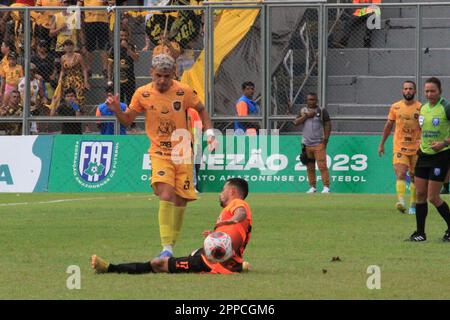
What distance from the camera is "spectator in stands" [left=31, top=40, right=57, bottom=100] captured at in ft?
103

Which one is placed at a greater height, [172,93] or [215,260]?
[172,93]

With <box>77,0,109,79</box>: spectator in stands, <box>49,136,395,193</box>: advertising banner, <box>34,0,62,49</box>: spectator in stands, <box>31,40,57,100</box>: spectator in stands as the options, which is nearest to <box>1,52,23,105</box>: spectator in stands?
<box>31,40,57,100</box>: spectator in stands

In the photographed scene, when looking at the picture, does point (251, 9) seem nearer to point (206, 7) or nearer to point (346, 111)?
point (206, 7)

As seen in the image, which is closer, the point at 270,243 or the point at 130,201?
the point at 270,243

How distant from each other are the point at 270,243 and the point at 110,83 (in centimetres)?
1482

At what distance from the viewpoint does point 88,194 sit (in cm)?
2881

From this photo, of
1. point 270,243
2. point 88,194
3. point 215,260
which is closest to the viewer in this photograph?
point 215,260

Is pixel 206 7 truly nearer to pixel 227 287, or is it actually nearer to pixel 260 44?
pixel 260 44

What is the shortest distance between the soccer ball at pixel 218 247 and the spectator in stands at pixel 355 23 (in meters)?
18.2

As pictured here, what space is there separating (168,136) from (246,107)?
16.3 meters

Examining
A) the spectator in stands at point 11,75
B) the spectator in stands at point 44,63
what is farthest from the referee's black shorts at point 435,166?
the spectator in stands at point 11,75

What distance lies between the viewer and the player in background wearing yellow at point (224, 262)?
13.0 m
